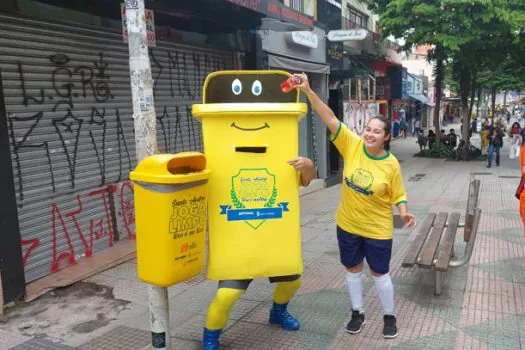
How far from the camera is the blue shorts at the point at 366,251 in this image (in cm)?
369

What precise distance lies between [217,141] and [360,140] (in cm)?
112

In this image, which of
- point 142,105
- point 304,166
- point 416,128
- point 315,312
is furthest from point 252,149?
point 416,128

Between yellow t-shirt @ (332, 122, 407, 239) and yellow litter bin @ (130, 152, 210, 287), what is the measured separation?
119 cm

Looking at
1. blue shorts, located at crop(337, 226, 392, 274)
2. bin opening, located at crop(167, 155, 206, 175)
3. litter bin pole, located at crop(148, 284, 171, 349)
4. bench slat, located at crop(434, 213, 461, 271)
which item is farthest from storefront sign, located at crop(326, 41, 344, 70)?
litter bin pole, located at crop(148, 284, 171, 349)

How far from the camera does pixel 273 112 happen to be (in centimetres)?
331

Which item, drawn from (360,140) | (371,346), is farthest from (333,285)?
(360,140)

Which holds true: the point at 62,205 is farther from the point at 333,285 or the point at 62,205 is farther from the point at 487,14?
the point at 487,14

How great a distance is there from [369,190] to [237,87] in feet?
3.99

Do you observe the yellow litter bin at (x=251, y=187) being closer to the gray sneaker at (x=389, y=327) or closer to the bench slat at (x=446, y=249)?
the gray sneaker at (x=389, y=327)

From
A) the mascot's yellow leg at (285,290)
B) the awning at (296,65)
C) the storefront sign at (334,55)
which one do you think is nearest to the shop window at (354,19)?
the storefront sign at (334,55)

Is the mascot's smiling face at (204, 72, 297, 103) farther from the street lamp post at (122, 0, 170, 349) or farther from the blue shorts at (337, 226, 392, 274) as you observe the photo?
the blue shorts at (337, 226, 392, 274)

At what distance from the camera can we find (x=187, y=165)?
320 centimetres

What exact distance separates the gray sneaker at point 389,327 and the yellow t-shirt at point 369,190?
0.71 metres

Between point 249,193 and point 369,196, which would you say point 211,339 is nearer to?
point 249,193
